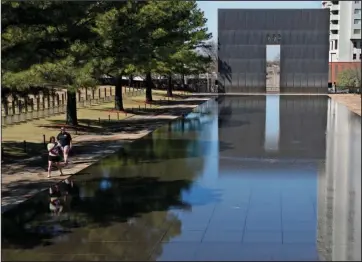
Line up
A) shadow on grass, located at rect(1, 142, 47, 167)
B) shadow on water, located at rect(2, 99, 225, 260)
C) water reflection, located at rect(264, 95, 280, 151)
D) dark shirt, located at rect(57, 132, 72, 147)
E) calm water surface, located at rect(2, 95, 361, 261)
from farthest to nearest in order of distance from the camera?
1. water reflection, located at rect(264, 95, 280, 151)
2. shadow on grass, located at rect(1, 142, 47, 167)
3. dark shirt, located at rect(57, 132, 72, 147)
4. shadow on water, located at rect(2, 99, 225, 260)
5. calm water surface, located at rect(2, 95, 361, 261)

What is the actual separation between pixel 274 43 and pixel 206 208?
208ft

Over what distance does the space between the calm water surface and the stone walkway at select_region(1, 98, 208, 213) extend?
65cm

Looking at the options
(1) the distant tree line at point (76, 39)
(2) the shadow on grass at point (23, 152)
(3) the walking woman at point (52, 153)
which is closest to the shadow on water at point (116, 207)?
(3) the walking woman at point (52, 153)

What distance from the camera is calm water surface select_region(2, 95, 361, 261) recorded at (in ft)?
30.4

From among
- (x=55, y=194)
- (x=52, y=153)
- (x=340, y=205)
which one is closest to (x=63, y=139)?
(x=52, y=153)

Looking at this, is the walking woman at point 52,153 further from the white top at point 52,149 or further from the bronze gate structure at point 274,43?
the bronze gate structure at point 274,43

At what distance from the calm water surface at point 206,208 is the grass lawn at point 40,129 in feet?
12.8

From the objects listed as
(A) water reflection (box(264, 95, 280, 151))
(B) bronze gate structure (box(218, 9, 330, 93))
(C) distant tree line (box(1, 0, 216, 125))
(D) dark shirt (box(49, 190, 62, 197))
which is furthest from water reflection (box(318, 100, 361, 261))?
(B) bronze gate structure (box(218, 9, 330, 93))

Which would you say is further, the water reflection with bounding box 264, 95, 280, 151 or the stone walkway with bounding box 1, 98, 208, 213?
the water reflection with bounding box 264, 95, 280, 151

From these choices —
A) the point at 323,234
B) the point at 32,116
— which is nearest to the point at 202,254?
the point at 323,234

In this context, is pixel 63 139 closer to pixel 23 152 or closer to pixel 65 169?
pixel 65 169

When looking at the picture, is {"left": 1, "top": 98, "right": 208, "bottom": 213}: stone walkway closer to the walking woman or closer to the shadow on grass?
the shadow on grass

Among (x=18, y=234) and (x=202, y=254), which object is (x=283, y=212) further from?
(x=18, y=234)

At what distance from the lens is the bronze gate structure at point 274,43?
72.8 metres
